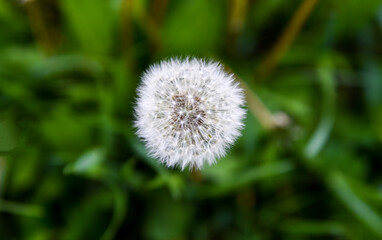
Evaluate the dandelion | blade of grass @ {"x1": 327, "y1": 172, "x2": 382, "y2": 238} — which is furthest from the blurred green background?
the dandelion

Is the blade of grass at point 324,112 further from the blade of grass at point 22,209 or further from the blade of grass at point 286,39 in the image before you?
the blade of grass at point 22,209

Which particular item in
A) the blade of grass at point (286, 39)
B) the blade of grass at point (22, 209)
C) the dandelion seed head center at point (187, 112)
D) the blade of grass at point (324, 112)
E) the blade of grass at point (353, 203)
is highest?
the blade of grass at point (286, 39)

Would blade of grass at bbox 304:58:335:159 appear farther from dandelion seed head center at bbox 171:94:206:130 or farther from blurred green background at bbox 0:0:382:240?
dandelion seed head center at bbox 171:94:206:130

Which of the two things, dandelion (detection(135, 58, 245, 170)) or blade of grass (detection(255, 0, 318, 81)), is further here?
blade of grass (detection(255, 0, 318, 81))

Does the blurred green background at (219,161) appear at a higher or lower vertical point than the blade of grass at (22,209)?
higher

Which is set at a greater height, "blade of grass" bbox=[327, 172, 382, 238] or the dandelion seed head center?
"blade of grass" bbox=[327, 172, 382, 238]

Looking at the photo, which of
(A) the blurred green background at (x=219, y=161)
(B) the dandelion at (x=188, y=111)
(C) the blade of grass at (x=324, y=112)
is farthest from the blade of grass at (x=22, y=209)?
(C) the blade of grass at (x=324, y=112)
